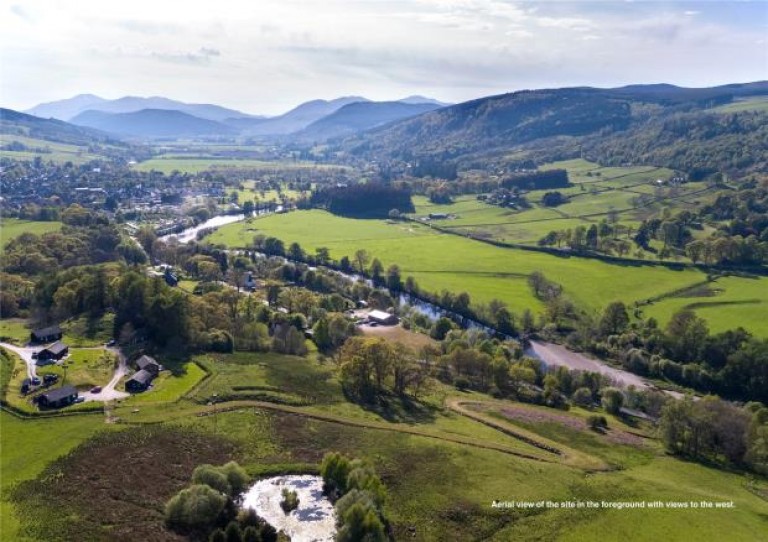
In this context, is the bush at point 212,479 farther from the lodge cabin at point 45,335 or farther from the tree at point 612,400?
the tree at point 612,400

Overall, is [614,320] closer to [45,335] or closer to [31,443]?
[31,443]

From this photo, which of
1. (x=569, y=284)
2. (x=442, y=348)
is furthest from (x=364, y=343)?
(x=569, y=284)

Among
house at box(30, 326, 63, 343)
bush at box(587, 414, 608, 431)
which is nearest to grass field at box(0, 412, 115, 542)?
house at box(30, 326, 63, 343)

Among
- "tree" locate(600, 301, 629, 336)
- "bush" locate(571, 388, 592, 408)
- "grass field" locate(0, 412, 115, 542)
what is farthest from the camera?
"tree" locate(600, 301, 629, 336)

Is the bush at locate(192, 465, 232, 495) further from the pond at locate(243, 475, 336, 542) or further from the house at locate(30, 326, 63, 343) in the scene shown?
the house at locate(30, 326, 63, 343)

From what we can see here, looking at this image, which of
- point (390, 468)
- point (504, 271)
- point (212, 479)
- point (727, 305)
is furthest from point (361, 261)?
point (212, 479)
